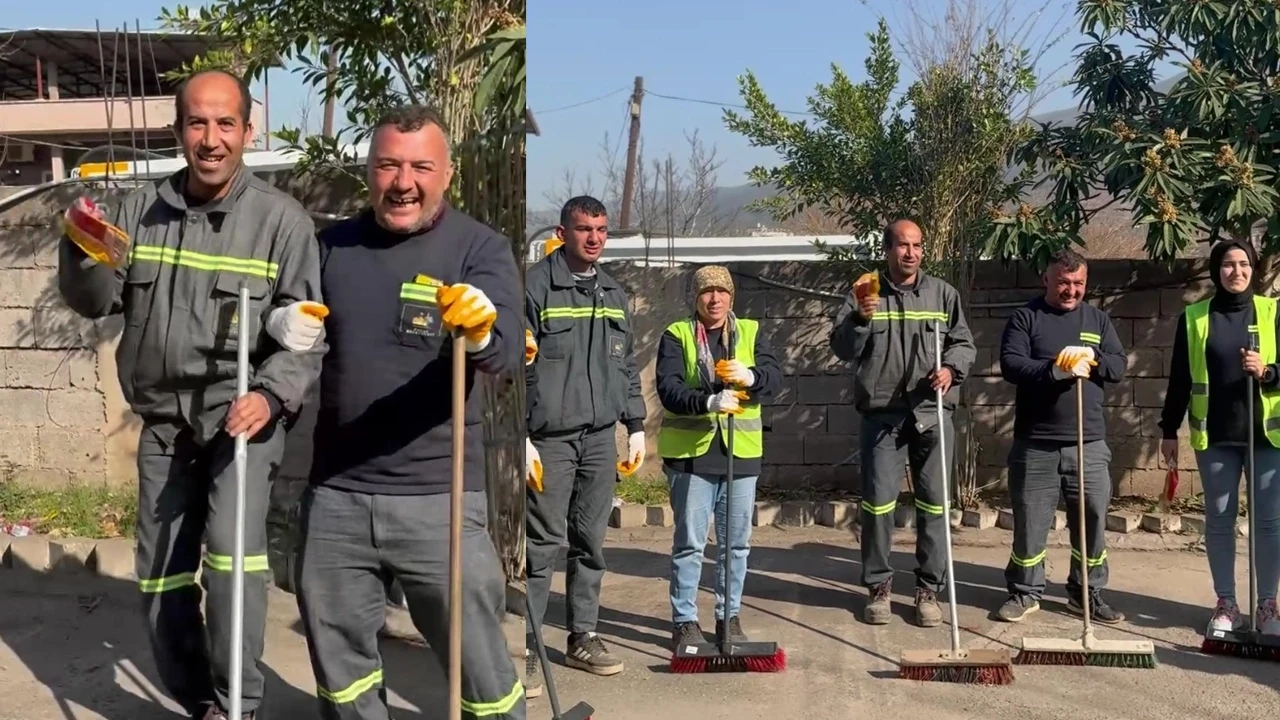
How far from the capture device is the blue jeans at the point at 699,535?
3.16 m

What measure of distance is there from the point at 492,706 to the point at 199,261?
0.95 meters

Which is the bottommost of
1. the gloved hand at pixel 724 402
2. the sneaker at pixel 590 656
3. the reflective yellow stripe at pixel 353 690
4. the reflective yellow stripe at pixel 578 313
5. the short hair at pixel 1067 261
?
the sneaker at pixel 590 656

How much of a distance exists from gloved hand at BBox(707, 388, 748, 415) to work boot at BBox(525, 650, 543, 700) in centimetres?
94

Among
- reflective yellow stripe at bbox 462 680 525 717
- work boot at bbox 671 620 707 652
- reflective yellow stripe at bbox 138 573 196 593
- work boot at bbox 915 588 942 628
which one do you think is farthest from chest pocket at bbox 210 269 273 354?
work boot at bbox 915 588 942 628

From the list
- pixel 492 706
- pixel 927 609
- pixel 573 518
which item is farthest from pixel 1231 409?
pixel 492 706

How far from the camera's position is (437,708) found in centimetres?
216

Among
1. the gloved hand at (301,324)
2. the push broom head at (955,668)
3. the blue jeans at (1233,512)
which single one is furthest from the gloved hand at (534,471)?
the blue jeans at (1233,512)

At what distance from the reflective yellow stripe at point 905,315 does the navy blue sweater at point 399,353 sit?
75.3 inches

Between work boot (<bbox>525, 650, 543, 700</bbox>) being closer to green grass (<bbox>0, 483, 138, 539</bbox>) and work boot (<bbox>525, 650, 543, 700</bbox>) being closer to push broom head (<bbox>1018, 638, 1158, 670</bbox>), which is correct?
green grass (<bbox>0, 483, 138, 539</bbox>)

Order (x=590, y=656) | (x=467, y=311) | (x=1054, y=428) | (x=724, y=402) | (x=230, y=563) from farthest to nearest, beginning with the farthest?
(x=1054, y=428), (x=724, y=402), (x=590, y=656), (x=230, y=563), (x=467, y=311)

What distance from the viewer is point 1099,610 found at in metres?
Result: 3.97

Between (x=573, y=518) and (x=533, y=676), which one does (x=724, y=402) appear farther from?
(x=533, y=676)

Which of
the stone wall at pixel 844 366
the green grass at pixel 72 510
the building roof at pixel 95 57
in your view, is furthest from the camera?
the green grass at pixel 72 510

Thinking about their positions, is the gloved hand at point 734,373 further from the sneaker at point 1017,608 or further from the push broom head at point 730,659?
the sneaker at point 1017,608
